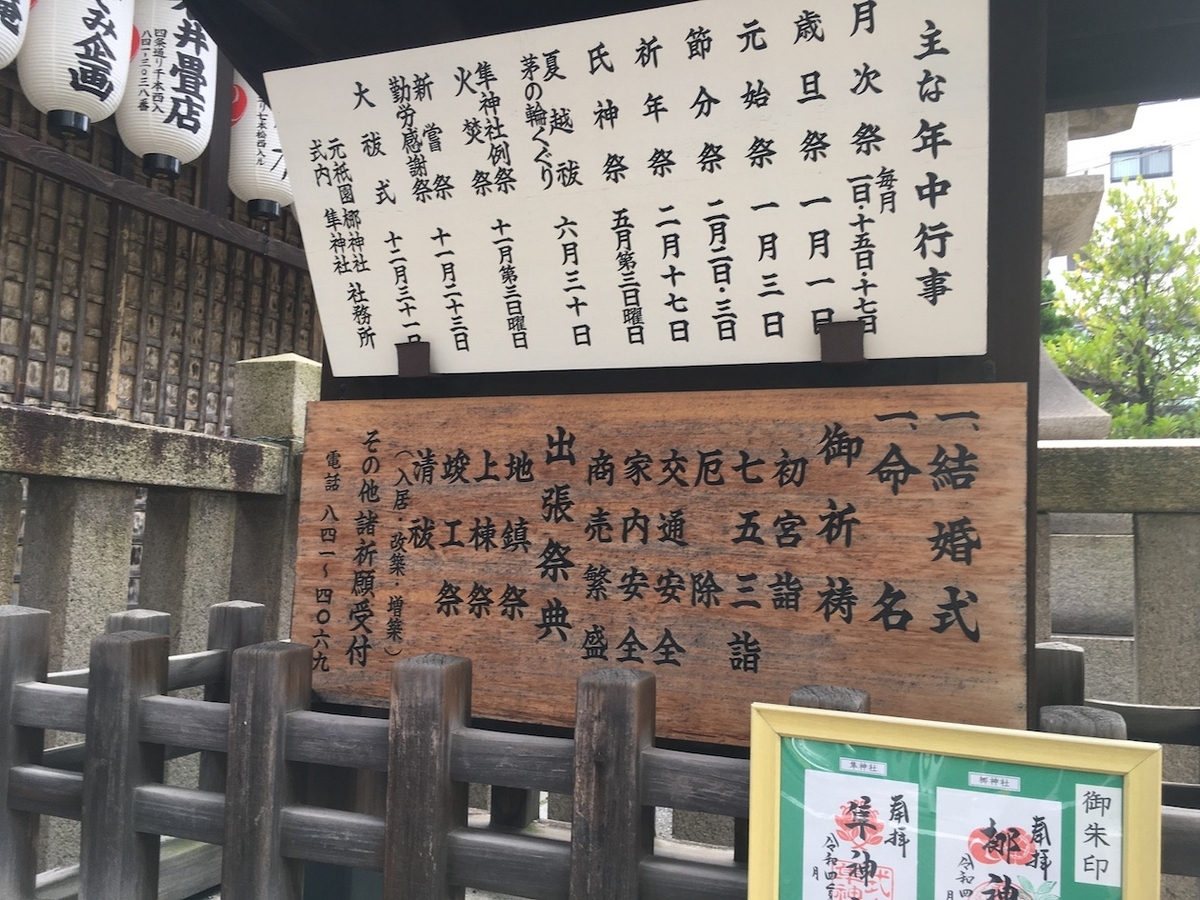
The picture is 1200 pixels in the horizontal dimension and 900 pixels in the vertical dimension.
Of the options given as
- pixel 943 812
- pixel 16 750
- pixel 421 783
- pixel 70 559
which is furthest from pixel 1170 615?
pixel 70 559

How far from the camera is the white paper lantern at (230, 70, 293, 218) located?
7219 millimetres

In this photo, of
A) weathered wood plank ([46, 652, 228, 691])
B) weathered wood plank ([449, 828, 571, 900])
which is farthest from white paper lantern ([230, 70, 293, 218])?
weathered wood plank ([449, 828, 571, 900])

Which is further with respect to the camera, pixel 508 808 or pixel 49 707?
pixel 508 808

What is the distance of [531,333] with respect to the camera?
7.99 feet

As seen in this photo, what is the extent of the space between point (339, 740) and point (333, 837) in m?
0.22

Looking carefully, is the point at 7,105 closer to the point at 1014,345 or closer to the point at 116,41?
the point at 116,41

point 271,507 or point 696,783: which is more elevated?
point 271,507

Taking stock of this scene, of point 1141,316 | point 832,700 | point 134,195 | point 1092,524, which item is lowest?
point 832,700

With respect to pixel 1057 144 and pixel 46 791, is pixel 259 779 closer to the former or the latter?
pixel 46 791

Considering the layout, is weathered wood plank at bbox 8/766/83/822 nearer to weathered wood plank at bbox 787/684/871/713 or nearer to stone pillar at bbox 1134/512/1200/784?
weathered wood plank at bbox 787/684/871/713

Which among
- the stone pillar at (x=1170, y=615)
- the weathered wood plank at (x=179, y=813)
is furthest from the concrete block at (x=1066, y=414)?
the weathered wood plank at (x=179, y=813)

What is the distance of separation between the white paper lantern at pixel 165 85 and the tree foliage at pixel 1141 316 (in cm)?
1403

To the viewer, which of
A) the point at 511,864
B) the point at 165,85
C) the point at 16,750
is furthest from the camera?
the point at 165,85

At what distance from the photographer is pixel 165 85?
6152 millimetres
